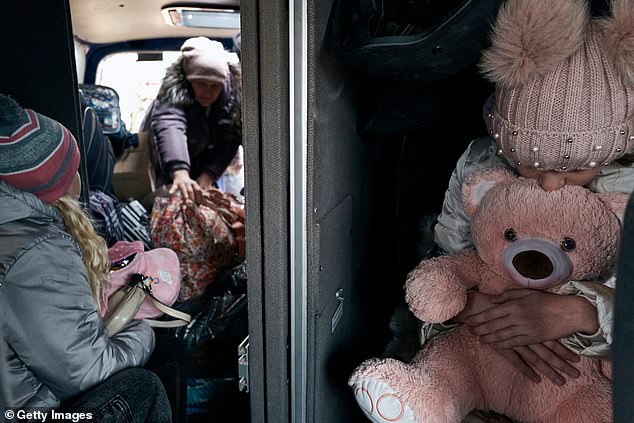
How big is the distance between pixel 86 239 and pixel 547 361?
1.12 metres

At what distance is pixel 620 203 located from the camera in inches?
39.2

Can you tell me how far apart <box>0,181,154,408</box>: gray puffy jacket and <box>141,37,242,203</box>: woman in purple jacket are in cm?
122

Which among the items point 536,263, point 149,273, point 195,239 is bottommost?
point 195,239

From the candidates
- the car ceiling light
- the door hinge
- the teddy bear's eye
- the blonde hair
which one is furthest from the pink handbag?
the car ceiling light

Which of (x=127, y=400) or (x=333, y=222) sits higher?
(x=333, y=222)

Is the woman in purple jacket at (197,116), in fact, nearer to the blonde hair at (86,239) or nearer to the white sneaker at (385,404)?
the blonde hair at (86,239)

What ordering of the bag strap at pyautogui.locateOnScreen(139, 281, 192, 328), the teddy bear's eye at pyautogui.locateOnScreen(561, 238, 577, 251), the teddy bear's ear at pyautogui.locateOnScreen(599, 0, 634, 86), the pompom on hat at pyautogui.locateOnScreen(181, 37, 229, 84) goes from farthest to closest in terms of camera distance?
the pompom on hat at pyautogui.locateOnScreen(181, 37, 229, 84) < the bag strap at pyautogui.locateOnScreen(139, 281, 192, 328) < the teddy bear's eye at pyautogui.locateOnScreen(561, 238, 577, 251) < the teddy bear's ear at pyautogui.locateOnScreen(599, 0, 634, 86)

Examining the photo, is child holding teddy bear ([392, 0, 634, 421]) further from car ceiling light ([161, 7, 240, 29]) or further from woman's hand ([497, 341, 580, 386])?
car ceiling light ([161, 7, 240, 29])

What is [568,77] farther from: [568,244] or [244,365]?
[244,365]

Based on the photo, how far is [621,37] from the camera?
0.90 metres

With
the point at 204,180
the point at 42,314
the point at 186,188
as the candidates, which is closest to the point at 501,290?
the point at 42,314

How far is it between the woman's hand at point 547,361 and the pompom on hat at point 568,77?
0.36 metres

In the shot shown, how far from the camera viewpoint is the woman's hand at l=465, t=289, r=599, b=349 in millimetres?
974

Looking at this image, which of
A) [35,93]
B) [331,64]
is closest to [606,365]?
[331,64]
